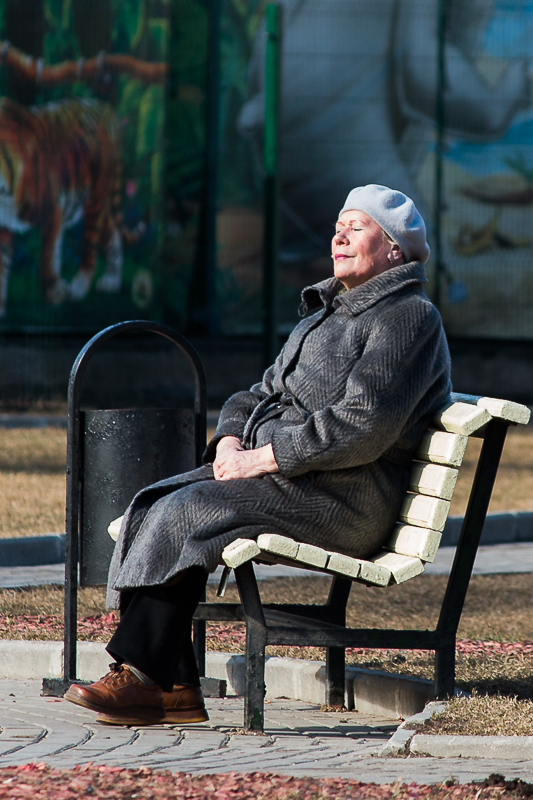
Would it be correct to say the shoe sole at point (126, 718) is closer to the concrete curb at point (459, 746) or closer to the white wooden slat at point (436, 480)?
the concrete curb at point (459, 746)

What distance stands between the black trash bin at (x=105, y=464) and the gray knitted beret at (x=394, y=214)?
829mm

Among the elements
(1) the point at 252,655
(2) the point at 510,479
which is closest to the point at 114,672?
(1) the point at 252,655

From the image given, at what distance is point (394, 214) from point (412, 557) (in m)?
1.12

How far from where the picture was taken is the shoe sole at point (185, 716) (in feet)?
13.8

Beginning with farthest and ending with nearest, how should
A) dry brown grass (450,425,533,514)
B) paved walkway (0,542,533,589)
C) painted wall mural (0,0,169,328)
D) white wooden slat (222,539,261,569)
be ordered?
painted wall mural (0,0,169,328) → dry brown grass (450,425,533,514) → paved walkway (0,542,533,589) → white wooden slat (222,539,261,569)

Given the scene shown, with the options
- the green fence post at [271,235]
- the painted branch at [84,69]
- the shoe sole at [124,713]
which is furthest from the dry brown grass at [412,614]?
the painted branch at [84,69]

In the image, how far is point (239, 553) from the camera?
4000 millimetres

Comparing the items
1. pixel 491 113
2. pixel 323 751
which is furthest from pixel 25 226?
pixel 323 751

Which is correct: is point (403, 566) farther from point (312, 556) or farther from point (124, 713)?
point (124, 713)

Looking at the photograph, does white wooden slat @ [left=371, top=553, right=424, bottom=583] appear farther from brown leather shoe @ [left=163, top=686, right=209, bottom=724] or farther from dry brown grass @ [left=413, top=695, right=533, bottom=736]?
brown leather shoe @ [left=163, top=686, right=209, bottom=724]

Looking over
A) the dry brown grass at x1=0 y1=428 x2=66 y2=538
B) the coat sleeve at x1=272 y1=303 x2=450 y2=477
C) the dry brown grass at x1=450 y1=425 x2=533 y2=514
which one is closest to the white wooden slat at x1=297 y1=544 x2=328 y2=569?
the coat sleeve at x1=272 y1=303 x2=450 y2=477

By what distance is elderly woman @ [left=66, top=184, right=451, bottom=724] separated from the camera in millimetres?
4113

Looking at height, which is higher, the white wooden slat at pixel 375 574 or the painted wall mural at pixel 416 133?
the painted wall mural at pixel 416 133

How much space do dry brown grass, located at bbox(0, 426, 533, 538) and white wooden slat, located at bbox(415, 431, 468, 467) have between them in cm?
403
